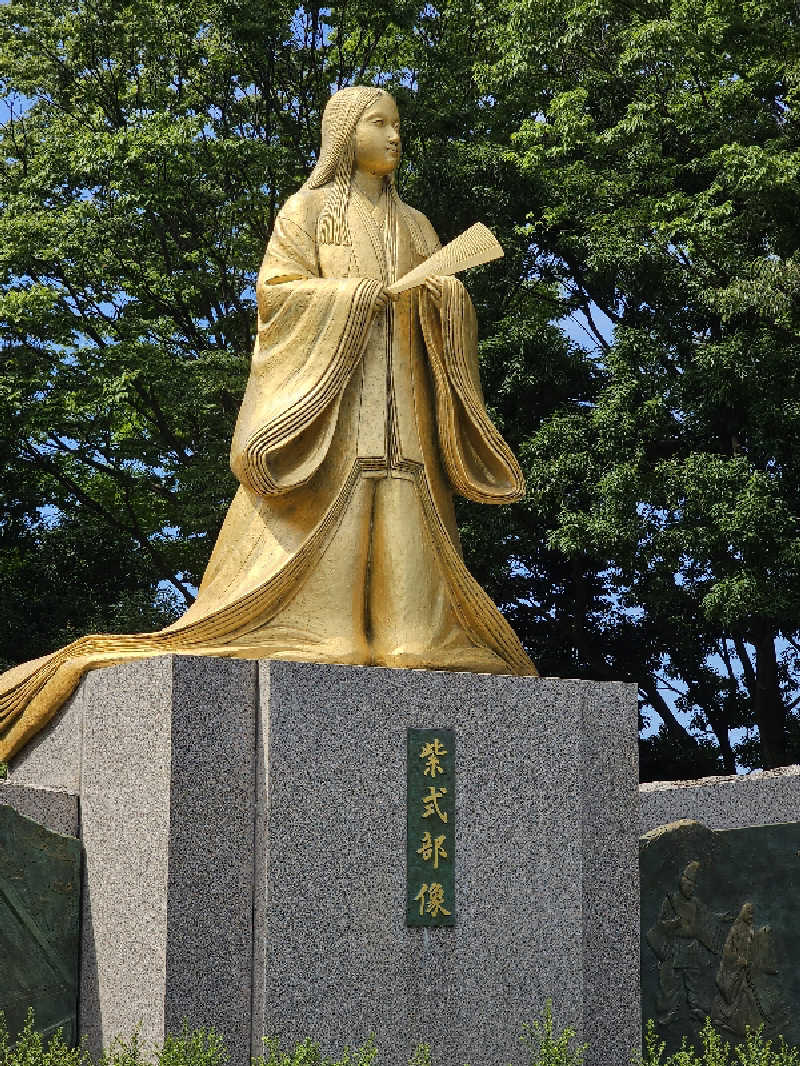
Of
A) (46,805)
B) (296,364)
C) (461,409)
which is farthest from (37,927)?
(461,409)

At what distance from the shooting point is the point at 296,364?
6227 mm

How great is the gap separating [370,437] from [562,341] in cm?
744

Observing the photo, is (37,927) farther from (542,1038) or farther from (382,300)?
(382,300)

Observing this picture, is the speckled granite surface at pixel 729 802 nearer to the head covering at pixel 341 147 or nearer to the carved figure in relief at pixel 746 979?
the carved figure in relief at pixel 746 979

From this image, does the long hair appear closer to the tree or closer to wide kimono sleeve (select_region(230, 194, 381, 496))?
wide kimono sleeve (select_region(230, 194, 381, 496))

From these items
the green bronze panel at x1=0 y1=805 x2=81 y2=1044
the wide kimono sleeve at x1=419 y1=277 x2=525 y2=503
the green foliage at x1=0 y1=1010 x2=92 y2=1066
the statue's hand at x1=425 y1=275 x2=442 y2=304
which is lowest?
the green foliage at x1=0 y1=1010 x2=92 y2=1066

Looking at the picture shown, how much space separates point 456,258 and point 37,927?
3.06 meters

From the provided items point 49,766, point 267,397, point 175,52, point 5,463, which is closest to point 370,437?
point 267,397

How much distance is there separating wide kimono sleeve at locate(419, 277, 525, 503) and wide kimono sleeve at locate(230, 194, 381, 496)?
320 millimetres

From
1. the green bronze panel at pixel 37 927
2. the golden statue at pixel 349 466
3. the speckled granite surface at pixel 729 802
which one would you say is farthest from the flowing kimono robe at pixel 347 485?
the speckled granite surface at pixel 729 802

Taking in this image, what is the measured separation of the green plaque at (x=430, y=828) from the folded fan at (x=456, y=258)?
1.85m

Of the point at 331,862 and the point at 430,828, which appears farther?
the point at 430,828

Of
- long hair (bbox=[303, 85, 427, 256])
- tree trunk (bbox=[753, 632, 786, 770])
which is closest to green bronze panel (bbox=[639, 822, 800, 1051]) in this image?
long hair (bbox=[303, 85, 427, 256])

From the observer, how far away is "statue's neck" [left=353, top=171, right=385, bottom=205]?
662 cm
